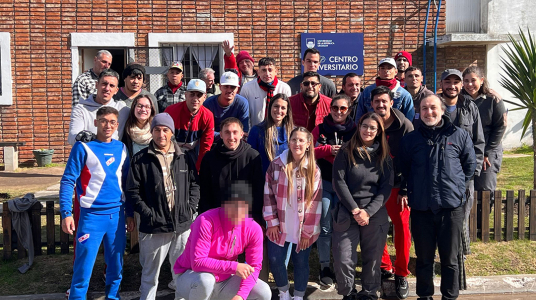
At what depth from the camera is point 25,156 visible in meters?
11.4

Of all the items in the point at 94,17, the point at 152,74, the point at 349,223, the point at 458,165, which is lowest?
the point at 349,223

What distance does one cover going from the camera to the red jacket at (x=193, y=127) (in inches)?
202

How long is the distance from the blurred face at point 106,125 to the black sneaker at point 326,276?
242cm

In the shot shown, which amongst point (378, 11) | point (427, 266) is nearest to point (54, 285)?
point (427, 266)

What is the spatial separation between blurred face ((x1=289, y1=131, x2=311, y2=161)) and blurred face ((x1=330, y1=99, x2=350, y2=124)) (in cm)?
56

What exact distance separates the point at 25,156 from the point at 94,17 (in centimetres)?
347

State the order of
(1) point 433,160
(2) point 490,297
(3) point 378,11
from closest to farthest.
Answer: (1) point 433,160 → (2) point 490,297 → (3) point 378,11

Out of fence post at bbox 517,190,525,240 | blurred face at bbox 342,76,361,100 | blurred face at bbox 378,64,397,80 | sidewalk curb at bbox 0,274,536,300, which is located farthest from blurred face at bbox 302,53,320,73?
fence post at bbox 517,190,525,240

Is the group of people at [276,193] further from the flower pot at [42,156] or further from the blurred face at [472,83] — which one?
the flower pot at [42,156]

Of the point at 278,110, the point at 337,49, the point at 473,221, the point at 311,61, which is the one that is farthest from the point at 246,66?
the point at 337,49

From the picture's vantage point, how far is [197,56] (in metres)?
11.6

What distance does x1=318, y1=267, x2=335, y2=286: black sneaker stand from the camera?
16.3 feet

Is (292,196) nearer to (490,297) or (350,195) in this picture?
(350,195)

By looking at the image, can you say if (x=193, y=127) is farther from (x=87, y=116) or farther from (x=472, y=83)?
(x=472, y=83)
